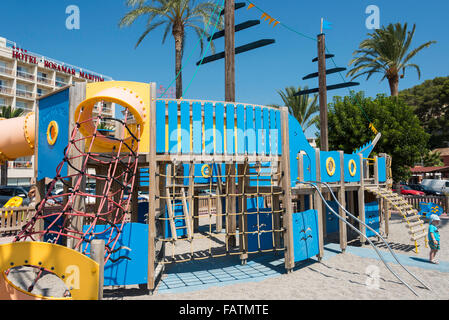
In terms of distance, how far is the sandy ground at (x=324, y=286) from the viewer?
671 centimetres

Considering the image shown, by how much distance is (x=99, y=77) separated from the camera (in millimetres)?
64875

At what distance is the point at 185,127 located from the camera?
760 cm

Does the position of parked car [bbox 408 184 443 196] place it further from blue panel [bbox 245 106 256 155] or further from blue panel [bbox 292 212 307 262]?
blue panel [bbox 245 106 256 155]

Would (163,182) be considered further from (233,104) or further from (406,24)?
(406,24)

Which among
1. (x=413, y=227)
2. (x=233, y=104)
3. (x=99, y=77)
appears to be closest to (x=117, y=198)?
(x=233, y=104)

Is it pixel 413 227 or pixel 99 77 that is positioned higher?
pixel 99 77

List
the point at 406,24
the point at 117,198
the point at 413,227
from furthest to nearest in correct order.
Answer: the point at 406,24 → the point at 413,227 → the point at 117,198

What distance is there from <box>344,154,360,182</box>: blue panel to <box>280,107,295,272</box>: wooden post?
395 centimetres

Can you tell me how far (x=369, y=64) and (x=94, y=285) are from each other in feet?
94.2

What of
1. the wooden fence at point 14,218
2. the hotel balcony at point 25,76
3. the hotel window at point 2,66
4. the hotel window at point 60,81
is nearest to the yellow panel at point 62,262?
the wooden fence at point 14,218

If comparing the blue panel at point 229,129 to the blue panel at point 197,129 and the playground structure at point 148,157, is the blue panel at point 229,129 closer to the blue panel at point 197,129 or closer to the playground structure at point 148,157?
the playground structure at point 148,157

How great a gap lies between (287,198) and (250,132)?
2.13 m

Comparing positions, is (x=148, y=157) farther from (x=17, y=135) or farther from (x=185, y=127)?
(x=17, y=135)

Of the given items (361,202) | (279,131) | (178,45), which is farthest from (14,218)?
(361,202)
